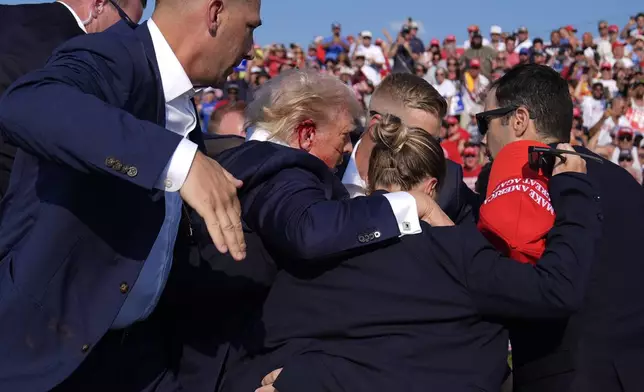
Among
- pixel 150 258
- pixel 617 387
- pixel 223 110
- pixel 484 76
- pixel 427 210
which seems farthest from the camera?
pixel 484 76

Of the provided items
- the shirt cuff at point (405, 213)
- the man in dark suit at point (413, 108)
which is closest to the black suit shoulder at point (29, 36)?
the man in dark suit at point (413, 108)

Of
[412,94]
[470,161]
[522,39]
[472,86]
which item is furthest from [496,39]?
[412,94]

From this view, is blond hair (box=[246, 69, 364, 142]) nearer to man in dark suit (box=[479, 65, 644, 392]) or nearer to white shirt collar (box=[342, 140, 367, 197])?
white shirt collar (box=[342, 140, 367, 197])

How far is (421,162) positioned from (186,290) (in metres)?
0.89

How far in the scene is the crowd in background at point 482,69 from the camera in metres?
15.0

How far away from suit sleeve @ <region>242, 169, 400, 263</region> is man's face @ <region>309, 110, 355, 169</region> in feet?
1.65

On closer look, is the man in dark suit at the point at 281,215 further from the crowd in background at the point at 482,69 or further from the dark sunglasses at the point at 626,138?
the dark sunglasses at the point at 626,138

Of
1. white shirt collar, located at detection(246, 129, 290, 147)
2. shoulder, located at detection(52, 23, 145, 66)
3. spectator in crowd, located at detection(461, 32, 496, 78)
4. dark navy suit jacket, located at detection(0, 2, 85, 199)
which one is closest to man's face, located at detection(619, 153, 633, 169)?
spectator in crowd, located at detection(461, 32, 496, 78)

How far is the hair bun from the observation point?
275cm

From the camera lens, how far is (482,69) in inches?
742

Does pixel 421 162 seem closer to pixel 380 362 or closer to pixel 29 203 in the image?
pixel 380 362

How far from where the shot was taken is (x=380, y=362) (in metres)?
2.48

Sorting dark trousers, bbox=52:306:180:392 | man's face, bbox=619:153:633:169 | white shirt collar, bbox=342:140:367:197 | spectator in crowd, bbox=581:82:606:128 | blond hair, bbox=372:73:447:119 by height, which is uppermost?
blond hair, bbox=372:73:447:119

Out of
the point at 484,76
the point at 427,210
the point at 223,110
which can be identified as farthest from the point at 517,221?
the point at 484,76
